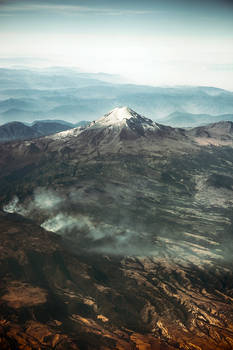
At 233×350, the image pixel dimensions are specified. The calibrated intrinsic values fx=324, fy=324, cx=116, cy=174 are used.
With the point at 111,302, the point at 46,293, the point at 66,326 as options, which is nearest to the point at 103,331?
the point at 66,326

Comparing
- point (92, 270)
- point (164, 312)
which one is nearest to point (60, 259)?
point (92, 270)

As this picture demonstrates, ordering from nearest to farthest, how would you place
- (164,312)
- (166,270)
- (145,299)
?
(164,312) → (145,299) → (166,270)

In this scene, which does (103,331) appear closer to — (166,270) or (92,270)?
(92,270)

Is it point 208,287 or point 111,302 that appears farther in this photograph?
point 208,287

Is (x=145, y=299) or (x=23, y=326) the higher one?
(x=23, y=326)

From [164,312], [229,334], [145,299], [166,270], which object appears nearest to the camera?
[229,334]

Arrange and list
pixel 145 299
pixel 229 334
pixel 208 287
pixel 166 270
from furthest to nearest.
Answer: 1. pixel 166 270
2. pixel 208 287
3. pixel 145 299
4. pixel 229 334

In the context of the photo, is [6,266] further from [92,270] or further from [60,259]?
[92,270]

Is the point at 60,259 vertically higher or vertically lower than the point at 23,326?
lower

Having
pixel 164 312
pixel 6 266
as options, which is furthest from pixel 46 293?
pixel 164 312
